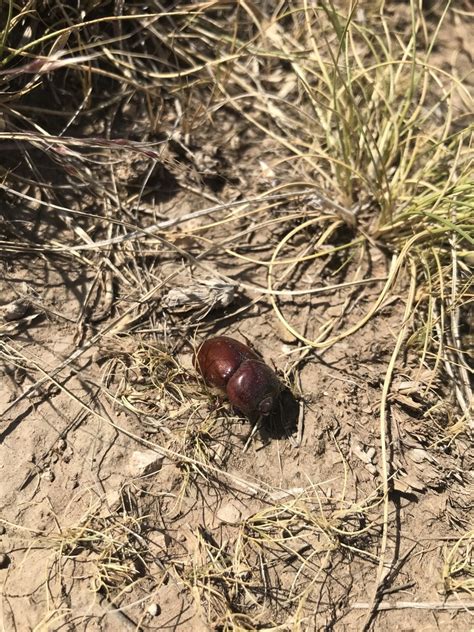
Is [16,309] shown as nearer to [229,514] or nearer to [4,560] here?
[4,560]

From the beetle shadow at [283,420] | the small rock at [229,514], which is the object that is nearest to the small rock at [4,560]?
the small rock at [229,514]

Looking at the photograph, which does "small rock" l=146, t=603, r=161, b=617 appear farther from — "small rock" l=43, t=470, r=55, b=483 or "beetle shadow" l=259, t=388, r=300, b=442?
"beetle shadow" l=259, t=388, r=300, b=442

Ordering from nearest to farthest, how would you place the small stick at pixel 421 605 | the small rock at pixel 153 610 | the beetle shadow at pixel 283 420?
the small rock at pixel 153 610 < the small stick at pixel 421 605 < the beetle shadow at pixel 283 420

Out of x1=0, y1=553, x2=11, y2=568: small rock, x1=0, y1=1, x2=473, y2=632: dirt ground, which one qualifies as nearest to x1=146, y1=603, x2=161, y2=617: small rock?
x1=0, y1=1, x2=473, y2=632: dirt ground

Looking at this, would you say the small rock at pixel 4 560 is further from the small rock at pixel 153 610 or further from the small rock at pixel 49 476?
the small rock at pixel 153 610

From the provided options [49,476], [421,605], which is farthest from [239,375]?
[421,605]

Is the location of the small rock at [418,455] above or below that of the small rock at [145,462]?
below
